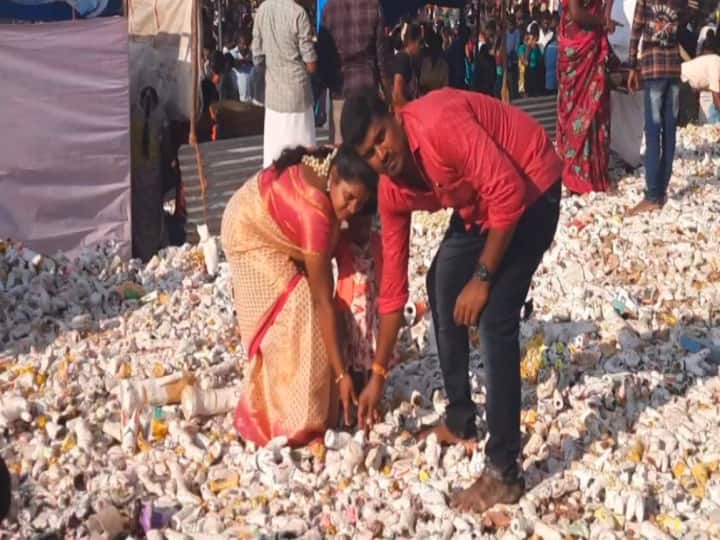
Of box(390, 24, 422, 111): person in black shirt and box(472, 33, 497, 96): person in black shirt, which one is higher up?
box(390, 24, 422, 111): person in black shirt

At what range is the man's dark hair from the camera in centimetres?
304

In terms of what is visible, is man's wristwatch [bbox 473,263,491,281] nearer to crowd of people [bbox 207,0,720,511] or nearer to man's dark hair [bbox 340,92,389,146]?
crowd of people [bbox 207,0,720,511]

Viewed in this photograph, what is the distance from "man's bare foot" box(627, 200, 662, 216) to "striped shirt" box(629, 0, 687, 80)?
33.1 inches

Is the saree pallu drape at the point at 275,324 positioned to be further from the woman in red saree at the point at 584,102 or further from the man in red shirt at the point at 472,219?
the woman in red saree at the point at 584,102

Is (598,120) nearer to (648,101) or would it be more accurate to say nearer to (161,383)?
(648,101)

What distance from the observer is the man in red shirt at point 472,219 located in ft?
9.98

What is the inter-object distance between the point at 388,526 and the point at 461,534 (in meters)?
0.25

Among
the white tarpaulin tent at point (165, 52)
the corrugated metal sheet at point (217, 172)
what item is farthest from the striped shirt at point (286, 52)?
the white tarpaulin tent at point (165, 52)

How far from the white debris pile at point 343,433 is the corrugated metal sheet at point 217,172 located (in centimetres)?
94

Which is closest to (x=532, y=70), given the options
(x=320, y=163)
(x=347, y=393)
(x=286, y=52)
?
(x=286, y=52)

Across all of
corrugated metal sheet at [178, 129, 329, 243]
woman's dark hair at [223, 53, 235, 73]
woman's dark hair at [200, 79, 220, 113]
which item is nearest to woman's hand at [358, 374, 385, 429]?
corrugated metal sheet at [178, 129, 329, 243]

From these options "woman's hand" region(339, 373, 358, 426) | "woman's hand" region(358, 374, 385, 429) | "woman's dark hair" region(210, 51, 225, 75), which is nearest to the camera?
"woman's hand" region(358, 374, 385, 429)

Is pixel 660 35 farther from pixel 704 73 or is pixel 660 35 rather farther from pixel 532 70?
pixel 532 70

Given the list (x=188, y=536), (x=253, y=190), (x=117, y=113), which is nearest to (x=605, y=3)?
(x=117, y=113)
